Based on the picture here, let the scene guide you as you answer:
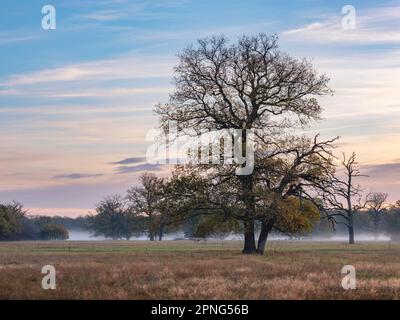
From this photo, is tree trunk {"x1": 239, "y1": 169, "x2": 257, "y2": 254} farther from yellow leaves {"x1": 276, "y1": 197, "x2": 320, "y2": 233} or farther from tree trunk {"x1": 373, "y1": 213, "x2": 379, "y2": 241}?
tree trunk {"x1": 373, "y1": 213, "x2": 379, "y2": 241}

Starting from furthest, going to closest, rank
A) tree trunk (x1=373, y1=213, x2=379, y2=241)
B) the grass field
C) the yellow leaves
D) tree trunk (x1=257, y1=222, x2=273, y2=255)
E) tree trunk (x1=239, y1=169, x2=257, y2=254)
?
tree trunk (x1=373, y1=213, x2=379, y2=241) < tree trunk (x1=257, y1=222, x2=273, y2=255) < tree trunk (x1=239, y1=169, x2=257, y2=254) < the yellow leaves < the grass field

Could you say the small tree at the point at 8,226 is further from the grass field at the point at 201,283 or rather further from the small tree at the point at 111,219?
the grass field at the point at 201,283

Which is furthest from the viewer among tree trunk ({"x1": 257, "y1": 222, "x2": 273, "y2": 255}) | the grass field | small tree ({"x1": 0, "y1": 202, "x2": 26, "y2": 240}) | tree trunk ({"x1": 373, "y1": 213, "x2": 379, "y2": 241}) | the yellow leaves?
tree trunk ({"x1": 373, "y1": 213, "x2": 379, "y2": 241})

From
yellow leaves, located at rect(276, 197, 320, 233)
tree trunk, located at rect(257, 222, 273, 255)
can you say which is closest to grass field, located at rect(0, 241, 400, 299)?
yellow leaves, located at rect(276, 197, 320, 233)

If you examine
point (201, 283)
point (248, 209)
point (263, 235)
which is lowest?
point (201, 283)

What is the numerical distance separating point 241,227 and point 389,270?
18255 mm

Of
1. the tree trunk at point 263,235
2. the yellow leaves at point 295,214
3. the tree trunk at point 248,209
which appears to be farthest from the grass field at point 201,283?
the tree trunk at point 263,235

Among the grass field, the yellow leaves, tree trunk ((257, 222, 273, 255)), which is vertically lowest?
the grass field

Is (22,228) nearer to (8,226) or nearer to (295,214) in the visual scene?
(8,226)

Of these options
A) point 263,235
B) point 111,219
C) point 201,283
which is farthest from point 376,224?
point 201,283

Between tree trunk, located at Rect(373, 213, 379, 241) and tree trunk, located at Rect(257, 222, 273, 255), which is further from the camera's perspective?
tree trunk, located at Rect(373, 213, 379, 241)

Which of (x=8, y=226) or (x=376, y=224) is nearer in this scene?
(x=8, y=226)
